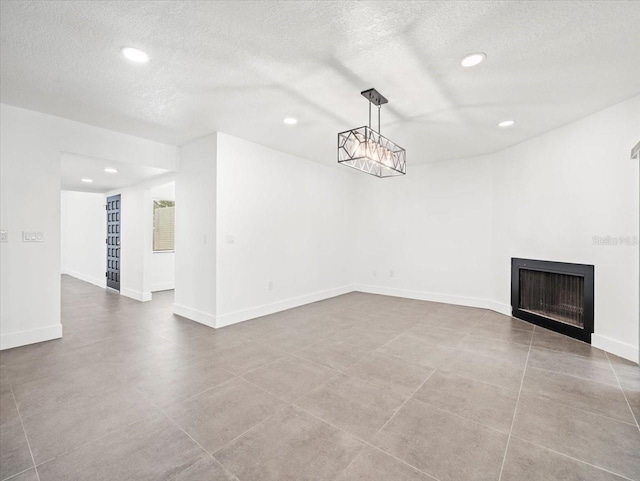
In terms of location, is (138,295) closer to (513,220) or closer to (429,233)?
(429,233)

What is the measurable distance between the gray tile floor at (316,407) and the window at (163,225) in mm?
3301

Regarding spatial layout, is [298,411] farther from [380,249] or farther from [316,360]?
[380,249]

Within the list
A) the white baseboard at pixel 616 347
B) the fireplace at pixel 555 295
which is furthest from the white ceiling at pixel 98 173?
the white baseboard at pixel 616 347

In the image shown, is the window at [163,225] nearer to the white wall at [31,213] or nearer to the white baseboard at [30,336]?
the white wall at [31,213]

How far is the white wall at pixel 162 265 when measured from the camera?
677 cm

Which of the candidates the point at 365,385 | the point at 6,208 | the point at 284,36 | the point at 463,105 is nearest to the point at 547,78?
the point at 463,105

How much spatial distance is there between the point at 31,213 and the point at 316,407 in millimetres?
3772

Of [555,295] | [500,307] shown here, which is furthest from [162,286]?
[555,295]

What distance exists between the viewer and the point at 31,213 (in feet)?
11.3

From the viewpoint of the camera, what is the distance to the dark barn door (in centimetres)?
662

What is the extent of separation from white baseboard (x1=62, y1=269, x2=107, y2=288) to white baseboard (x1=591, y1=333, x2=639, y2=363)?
29.7 ft

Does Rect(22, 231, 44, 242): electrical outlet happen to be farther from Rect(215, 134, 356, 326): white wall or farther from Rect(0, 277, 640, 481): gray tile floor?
Rect(215, 134, 356, 326): white wall

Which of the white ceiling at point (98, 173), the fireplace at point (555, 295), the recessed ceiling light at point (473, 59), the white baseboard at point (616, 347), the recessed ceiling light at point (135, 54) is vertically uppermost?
the recessed ceiling light at point (473, 59)

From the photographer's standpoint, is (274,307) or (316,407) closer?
(316,407)
